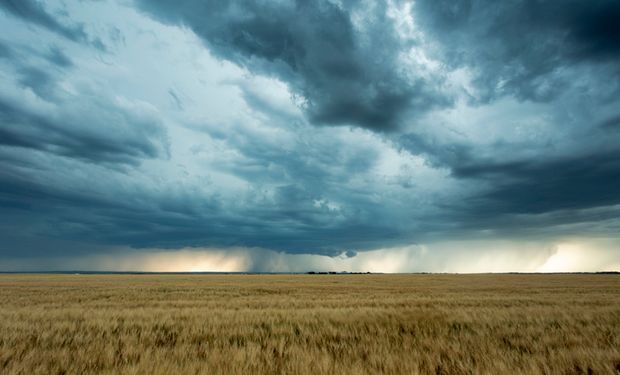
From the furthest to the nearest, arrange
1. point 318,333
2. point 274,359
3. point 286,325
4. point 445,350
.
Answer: point 286,325 → point 318,333 → point 445,350 → point 274,359

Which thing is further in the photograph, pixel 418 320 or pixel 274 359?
pixel 418 320

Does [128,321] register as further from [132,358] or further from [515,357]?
[515,357]

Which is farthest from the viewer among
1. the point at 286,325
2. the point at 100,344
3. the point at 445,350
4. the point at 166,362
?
the point at 286,325

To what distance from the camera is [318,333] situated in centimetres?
931

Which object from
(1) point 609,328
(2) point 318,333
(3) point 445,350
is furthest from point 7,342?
(1) point 609,328

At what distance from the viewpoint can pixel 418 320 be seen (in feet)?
36.7

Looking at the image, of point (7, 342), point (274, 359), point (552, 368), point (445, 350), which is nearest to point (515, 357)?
point (552, 368)

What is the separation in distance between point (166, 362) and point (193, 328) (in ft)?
14.0

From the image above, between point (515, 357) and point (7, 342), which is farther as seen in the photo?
point (7, 342)

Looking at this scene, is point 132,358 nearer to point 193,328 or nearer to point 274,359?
point 274,359

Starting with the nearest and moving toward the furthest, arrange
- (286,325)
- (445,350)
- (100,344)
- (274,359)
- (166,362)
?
(166,362)
(274,359)
(445,350)
(100,344)
(286,325)

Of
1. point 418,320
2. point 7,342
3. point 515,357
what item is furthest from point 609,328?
point 7,342

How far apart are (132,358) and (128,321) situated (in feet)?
17.8

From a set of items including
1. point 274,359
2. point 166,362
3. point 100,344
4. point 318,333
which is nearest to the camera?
point 166,362
